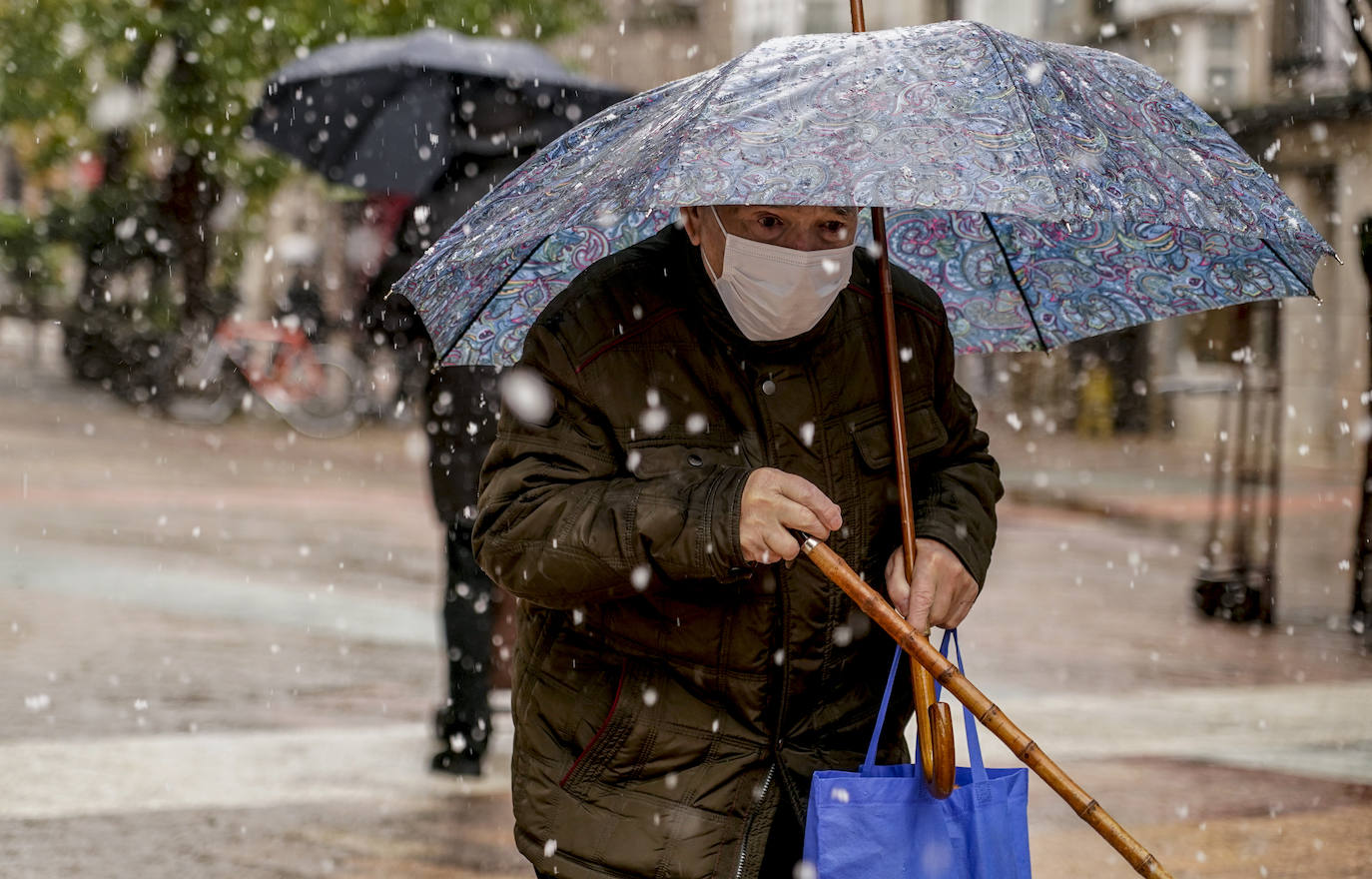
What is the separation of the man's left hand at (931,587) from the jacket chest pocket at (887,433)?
0.15m

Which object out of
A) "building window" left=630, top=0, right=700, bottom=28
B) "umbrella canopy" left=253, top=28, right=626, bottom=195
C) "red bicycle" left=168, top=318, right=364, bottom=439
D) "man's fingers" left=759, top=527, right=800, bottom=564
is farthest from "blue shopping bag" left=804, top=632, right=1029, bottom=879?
"building window" left=630, top=0, right=700, bottom=28

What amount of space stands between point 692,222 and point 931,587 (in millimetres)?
692

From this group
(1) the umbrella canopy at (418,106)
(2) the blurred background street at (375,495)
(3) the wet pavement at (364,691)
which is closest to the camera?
(3) the wet pavement at (364,691)

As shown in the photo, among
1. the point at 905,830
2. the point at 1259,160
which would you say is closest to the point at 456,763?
the point at 905,830

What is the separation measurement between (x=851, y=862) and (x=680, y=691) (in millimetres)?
394

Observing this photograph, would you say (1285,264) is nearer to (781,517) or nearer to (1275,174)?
(781,517)

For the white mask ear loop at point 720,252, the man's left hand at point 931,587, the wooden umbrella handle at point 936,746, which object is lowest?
the wooden umbrella handle at point 936,746

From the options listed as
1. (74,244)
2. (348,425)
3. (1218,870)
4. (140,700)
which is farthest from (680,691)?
(74,244)

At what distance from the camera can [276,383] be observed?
63.9 feet

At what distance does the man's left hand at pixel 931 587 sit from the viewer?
107 inches

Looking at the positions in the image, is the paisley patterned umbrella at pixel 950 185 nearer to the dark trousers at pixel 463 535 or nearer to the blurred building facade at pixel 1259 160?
the dark trousers at pixel 463 535

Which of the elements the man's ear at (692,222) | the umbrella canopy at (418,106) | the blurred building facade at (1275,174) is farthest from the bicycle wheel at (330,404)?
the man's ear at (692,222)

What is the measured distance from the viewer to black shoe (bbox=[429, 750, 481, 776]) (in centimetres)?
572

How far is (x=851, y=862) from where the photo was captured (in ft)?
8.29
